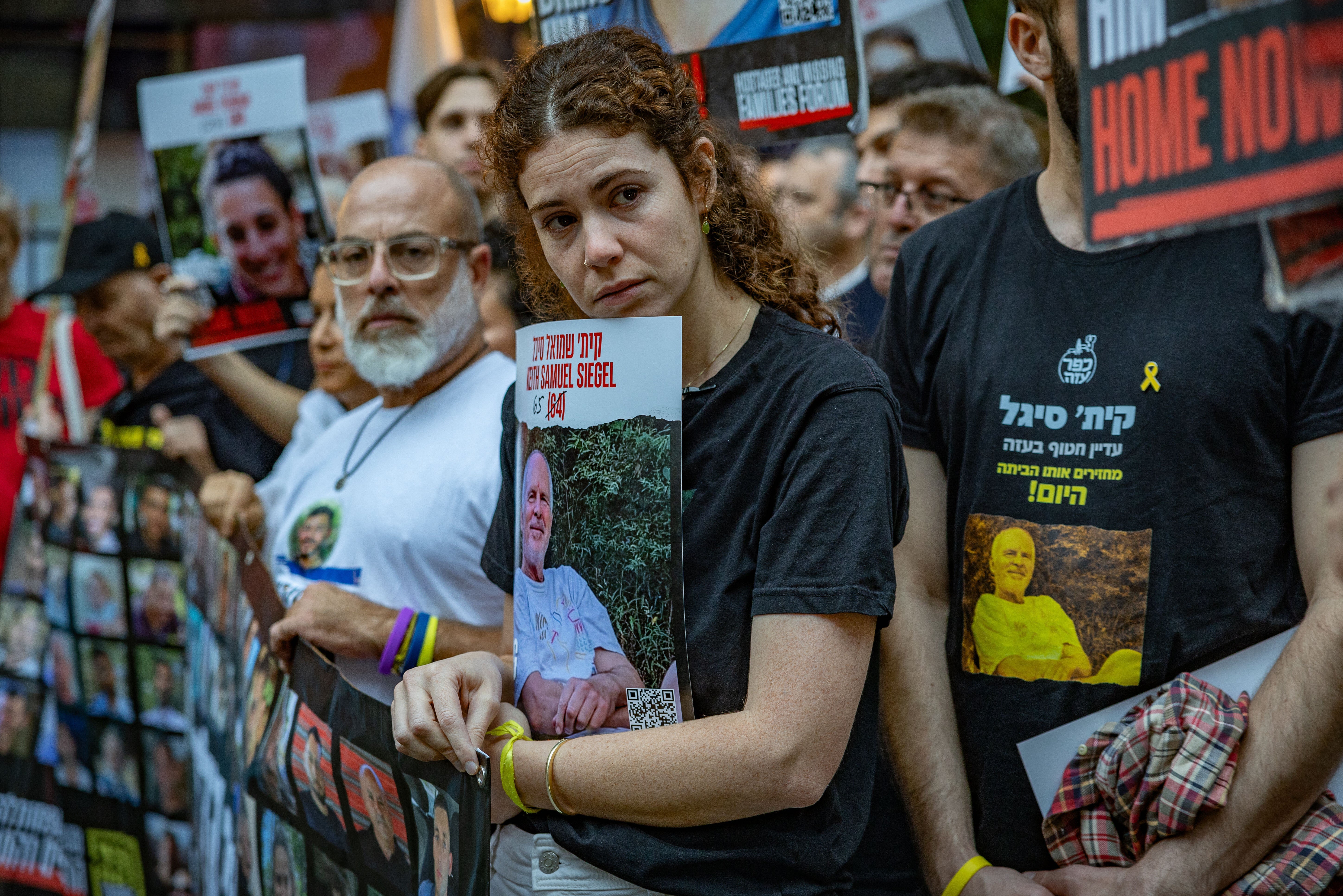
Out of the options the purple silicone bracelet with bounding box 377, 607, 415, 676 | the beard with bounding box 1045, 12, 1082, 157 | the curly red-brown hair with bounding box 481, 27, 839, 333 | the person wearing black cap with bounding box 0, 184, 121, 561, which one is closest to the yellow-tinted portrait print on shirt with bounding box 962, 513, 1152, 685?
the curly red-brown hair with bounding box 481, 27, 839, 333

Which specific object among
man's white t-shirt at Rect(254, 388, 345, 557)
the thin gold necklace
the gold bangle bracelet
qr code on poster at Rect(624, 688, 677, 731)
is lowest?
the gold bangle bracelet

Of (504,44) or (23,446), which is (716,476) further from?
(504,44)

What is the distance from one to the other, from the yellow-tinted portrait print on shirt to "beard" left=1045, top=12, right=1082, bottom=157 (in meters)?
0.55

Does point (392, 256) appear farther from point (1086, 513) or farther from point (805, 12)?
point (1086, 513)

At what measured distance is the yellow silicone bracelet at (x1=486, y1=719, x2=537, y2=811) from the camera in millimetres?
1494

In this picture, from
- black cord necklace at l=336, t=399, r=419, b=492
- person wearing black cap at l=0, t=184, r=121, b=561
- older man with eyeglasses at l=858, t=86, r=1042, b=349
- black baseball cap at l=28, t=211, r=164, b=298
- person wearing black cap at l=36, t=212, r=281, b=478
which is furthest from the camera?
person wearing black cap at l=0, t=184, r=121, b=561

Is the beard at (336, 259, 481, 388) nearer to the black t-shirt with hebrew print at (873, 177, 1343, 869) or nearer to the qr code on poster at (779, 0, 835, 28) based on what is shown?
the qr code on poster at (779, 0, 835, 28)

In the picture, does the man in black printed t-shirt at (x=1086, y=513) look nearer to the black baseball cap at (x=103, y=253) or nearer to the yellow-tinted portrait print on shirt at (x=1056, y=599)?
the yellow-tinted portrait print on shirt at (x=1056, y=599)

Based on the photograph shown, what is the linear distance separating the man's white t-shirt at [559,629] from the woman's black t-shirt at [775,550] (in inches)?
4.8

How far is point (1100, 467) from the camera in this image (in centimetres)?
166

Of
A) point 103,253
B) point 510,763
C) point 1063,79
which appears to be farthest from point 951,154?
point 103,253

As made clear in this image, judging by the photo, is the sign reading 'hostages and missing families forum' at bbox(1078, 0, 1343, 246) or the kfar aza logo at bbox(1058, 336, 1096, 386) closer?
the sign reading 'hostages and missing families forum' at bbox(1078, 0, 1343, 246)

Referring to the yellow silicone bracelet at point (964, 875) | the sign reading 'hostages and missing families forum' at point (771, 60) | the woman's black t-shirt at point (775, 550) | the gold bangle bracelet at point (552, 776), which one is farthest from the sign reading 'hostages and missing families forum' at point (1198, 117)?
the sign reading 'hostages and missing families forum' at point (771, 60)

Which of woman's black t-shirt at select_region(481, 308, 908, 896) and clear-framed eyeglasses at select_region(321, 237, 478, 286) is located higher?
clear-framed eyeglasses at select_region(321, 237, 478, 286)
